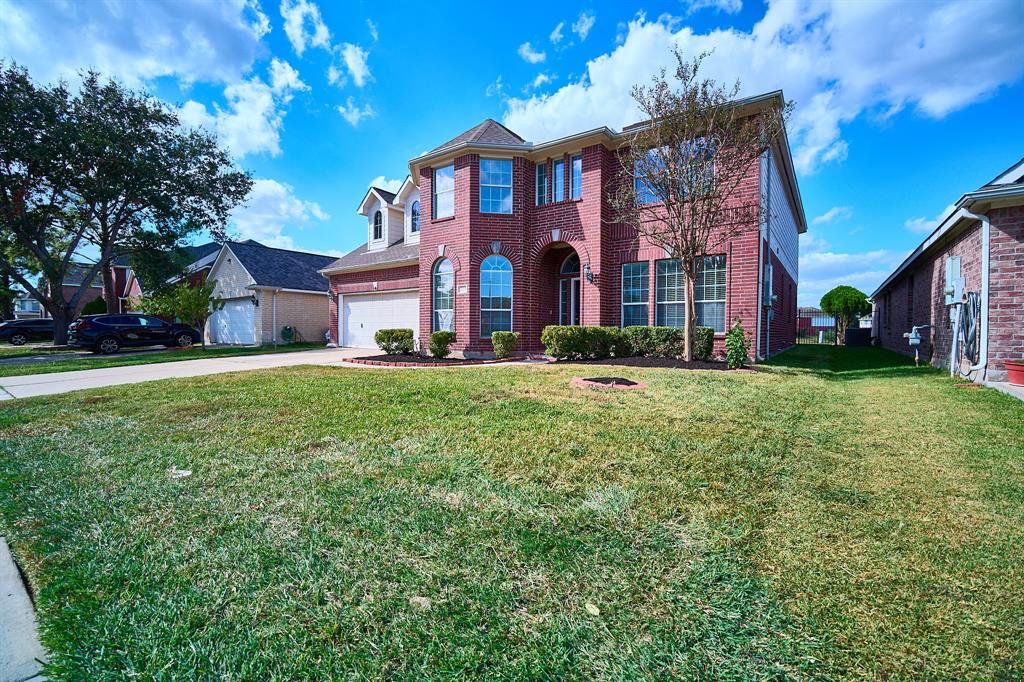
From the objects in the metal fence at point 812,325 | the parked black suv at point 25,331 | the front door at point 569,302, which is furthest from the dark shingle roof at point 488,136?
the parked black suv at point 25,331

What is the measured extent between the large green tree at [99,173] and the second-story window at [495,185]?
15.4 metres

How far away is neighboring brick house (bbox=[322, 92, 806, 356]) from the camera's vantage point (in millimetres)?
10648

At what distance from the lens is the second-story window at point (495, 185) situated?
12547 millimetres

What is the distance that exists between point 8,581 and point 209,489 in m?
0.98

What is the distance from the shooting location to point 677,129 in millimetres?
9305

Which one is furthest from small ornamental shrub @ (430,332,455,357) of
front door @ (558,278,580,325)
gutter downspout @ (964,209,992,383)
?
gutter downspout @ (964,209,992,383)

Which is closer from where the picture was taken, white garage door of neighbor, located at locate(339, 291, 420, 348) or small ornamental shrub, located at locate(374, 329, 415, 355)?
small ornamental shrub, located at locate(374, 329, 415, 355)

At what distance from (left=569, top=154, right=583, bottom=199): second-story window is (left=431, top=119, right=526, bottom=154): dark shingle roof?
182 cm

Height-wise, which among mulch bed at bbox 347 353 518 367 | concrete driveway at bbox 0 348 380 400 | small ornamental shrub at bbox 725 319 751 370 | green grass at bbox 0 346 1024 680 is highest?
small ornamental shrub at bbox 725 319 751 370

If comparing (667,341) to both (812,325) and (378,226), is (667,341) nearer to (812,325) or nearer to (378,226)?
(378,226)

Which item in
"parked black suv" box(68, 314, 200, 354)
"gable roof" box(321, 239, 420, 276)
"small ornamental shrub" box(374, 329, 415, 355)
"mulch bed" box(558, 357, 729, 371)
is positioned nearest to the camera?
"mulch bed" box(558, 357, 729, 371)

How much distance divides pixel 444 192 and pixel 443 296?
125 inches

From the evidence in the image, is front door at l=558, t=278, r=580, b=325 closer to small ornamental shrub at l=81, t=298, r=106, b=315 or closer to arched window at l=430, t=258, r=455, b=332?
arched window at l=430, t=258, r=455, b=332

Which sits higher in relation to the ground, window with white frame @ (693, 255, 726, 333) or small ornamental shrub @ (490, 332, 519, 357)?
window with white frame @ (693, 255, 726, 333)
